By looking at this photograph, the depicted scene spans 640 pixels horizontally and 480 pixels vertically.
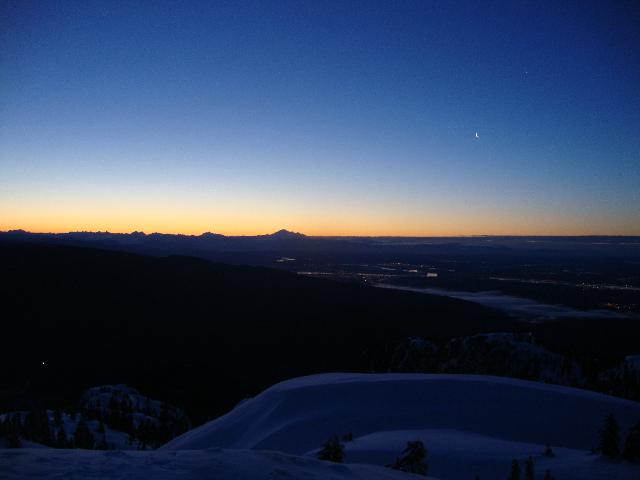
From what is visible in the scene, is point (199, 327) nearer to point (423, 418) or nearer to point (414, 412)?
point (414, 412)

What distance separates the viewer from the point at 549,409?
64.5 ft

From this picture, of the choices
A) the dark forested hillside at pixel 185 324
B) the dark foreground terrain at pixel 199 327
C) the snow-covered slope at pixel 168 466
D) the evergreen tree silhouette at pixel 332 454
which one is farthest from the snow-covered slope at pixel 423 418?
the dark forested hillside at pixel 185 324

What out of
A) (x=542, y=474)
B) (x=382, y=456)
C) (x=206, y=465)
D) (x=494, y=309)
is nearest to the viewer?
(x=206, y=465)

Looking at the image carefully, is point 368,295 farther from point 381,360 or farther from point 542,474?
point 542,474

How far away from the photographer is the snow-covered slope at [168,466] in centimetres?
743

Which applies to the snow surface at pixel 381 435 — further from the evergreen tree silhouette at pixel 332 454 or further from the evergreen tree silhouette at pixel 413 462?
the evergreen tree silhouette at pixel 332 454

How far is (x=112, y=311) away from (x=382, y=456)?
111m

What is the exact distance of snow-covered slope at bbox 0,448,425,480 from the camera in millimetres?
7430

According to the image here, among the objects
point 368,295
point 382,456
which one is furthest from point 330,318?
point 382,456

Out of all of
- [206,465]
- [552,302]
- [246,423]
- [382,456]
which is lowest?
[552,302]

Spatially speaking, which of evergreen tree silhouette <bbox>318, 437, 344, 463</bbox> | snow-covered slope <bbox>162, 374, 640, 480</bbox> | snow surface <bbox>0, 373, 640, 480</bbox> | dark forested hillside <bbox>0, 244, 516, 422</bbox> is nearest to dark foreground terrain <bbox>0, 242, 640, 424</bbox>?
dark forested hillside <bbox>0, 244, 516, 422</bbox>

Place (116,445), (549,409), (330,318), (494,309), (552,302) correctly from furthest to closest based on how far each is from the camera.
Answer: (552,302) < (494,309) < (330,318) < (116,445) < (549,409)

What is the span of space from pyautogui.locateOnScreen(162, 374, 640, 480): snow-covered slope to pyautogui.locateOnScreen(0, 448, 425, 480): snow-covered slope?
493 cm

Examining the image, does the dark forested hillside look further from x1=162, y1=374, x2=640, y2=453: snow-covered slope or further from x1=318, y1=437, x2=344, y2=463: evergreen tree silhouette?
x1=318, y1=437, x2=344, y2=463: evergreen tree silhouette
